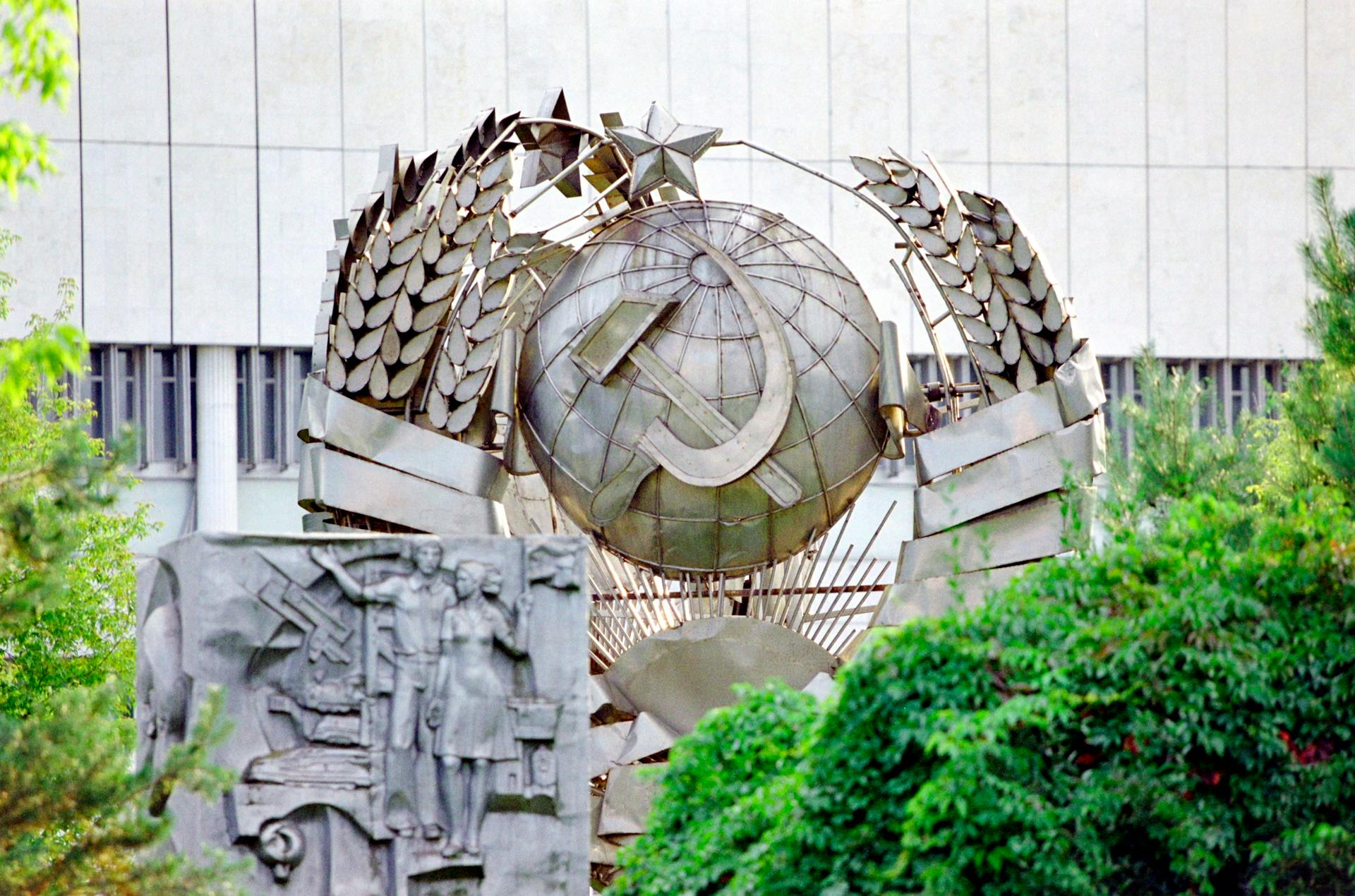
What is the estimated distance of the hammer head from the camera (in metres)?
12.6

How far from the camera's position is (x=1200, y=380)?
26.2 meters

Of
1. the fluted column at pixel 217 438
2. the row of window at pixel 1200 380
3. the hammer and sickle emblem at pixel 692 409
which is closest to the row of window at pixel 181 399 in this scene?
the fluted column at pixel 217 438

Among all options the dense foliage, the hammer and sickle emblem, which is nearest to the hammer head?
the hammer and sickle emblem

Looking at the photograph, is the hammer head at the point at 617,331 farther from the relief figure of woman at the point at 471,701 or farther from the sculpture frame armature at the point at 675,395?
the relief figure of woman at the point at 471,701

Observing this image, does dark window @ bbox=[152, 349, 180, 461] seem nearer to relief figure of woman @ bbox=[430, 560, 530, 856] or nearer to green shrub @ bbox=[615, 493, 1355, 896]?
relief figure of woman @ bbox=[430, 560, 530, 856]

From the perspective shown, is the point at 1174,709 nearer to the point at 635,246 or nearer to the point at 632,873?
the point at 632,873

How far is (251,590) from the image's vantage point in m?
10.7

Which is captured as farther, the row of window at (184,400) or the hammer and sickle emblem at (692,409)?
the row of window at (184,400)

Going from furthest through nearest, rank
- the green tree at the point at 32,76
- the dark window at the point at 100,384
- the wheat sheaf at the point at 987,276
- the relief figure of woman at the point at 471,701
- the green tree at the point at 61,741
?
the dark window at the point at 100,384 → the wheat sheaf at the point at 987,276 → the relief figure of woman at the point at 471,701 → the green tree at the point at 61,741 → the green tree at the point at 32,76

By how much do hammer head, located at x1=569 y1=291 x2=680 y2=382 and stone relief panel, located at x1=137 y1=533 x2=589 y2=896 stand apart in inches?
74.3

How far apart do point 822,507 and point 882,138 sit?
13.8 m

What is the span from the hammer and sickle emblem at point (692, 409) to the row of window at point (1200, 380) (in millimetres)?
12984

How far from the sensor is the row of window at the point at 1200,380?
26172 millimetres

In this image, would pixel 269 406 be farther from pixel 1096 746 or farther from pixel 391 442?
pixel 1096 746
